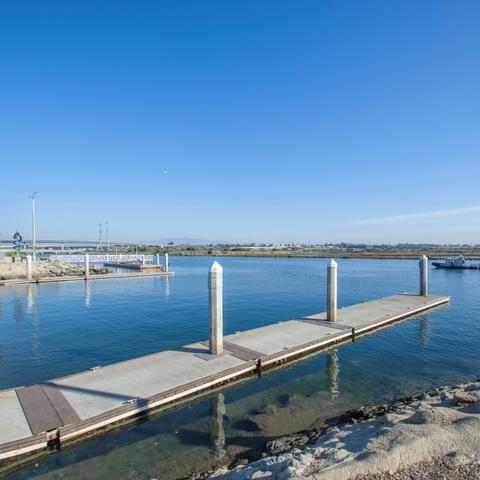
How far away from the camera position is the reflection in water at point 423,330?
1708 cm

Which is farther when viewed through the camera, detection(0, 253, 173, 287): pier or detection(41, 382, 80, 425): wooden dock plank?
detection(0, 253, 173, 287): pier

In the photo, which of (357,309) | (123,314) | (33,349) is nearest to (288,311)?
(357,309)

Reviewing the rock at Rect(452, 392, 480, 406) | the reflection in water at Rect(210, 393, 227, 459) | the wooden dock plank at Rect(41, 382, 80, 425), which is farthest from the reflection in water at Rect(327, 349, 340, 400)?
the wooden dock plank at Rect(41, 382, 80, 425)

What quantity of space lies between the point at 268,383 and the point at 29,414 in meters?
7.09

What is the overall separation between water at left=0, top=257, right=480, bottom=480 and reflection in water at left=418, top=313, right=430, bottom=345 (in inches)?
2.9

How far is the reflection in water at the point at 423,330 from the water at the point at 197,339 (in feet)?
0.24

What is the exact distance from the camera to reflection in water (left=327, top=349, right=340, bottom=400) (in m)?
11.4

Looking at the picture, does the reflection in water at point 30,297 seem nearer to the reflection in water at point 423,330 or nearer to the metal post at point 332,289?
the metal post at point 332,289

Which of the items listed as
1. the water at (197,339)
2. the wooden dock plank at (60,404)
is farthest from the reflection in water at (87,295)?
the wooden dock plank at (60,404)

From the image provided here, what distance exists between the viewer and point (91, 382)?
1040 cm

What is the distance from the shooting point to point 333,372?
508 inches

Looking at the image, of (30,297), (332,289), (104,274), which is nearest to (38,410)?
(332,289)

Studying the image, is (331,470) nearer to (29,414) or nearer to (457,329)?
(29,414)

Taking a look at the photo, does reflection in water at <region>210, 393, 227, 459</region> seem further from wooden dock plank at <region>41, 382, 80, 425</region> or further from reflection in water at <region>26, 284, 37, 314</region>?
reflection in water at <region>26, 284, 37, 314</region>
